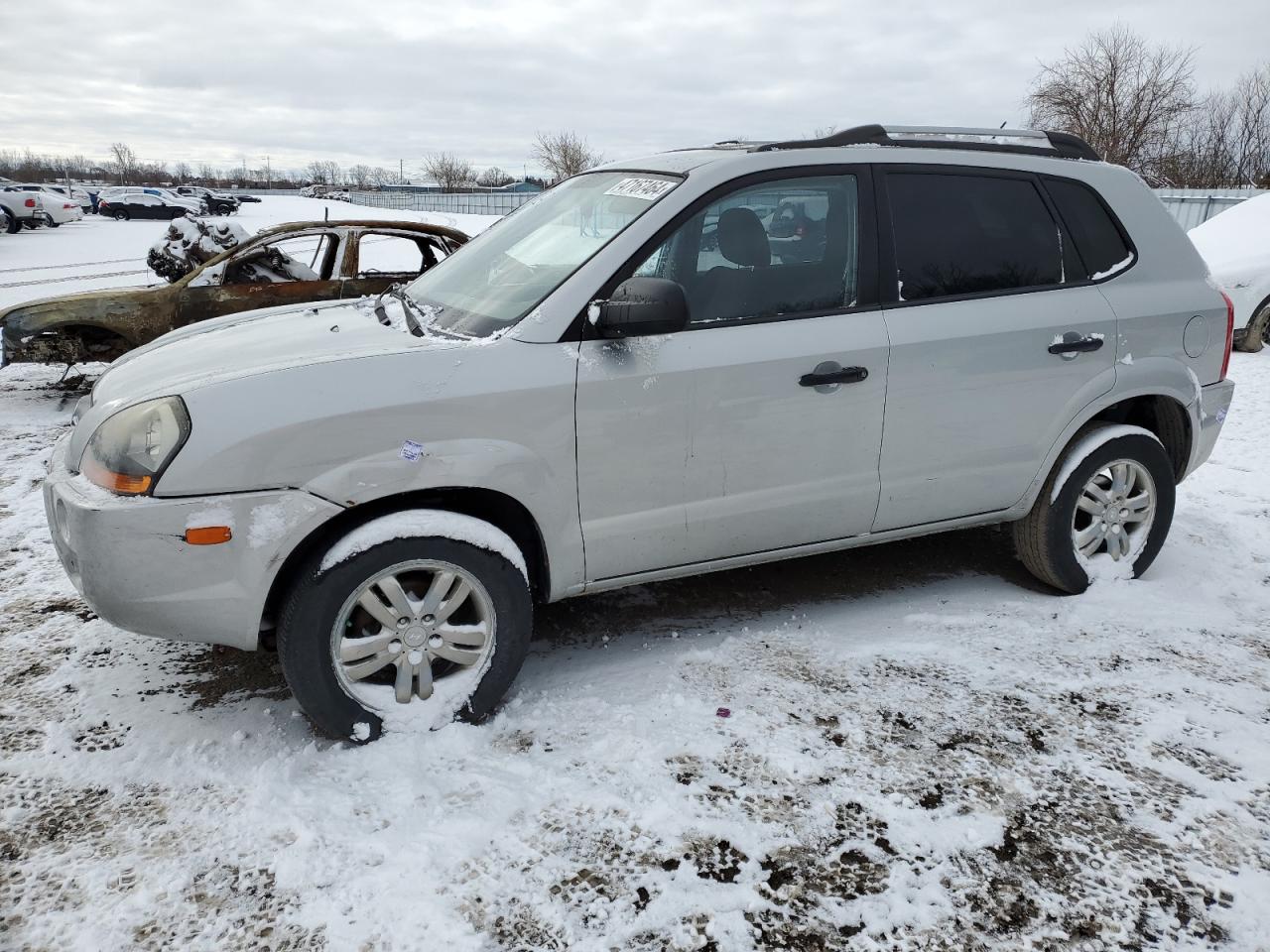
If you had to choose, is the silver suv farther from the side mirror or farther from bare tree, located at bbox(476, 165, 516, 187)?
bare tree, located at bbox(476, 165, 516, 187)

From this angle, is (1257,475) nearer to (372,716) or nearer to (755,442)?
(755,442)

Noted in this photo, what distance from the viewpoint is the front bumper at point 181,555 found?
2609 millimetres

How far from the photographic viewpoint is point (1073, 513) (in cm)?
398

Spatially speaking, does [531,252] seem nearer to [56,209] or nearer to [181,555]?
[181,555]

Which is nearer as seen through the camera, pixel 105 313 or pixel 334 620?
pixel 334 620

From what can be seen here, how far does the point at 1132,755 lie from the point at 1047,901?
33.2 inches

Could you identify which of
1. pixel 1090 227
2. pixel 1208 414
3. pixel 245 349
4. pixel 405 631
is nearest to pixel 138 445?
pixel 245 349

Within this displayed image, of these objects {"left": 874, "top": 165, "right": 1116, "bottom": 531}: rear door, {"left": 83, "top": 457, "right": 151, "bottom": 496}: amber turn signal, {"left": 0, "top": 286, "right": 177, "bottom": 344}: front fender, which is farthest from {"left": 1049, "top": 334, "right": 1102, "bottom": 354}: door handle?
{"left": 0, "top": 286, "right": 177, "bottom": 344}: front fender

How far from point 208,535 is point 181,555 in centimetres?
10

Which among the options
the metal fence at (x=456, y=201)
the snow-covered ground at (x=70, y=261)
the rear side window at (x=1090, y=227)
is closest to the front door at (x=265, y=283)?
the snow-covered ground at (x=70, y=261)

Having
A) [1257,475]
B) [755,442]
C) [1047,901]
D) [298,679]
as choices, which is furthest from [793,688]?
[1257,475]

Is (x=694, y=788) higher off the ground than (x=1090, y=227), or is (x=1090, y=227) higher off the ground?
(x=1090, y=227)

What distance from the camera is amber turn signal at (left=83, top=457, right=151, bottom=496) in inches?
104

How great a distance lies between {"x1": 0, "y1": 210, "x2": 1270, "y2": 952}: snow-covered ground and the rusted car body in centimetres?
408
